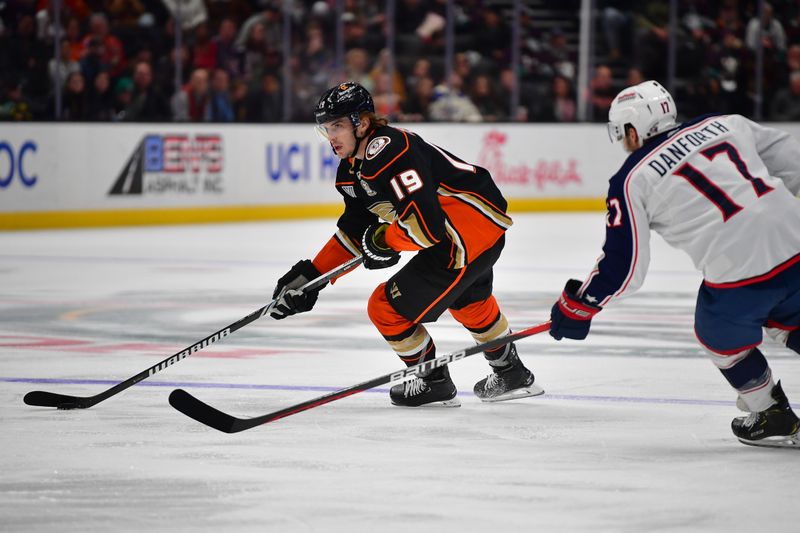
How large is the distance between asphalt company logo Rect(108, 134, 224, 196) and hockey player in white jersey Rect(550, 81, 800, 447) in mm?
8505

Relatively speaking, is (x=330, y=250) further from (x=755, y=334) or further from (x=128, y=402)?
(x=755, y=334)

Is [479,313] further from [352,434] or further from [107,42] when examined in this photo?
[107,42]

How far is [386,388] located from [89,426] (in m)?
1.15

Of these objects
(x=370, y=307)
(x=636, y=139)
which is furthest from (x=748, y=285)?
(x=370, y=307)

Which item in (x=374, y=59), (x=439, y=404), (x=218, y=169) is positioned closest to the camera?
(x=439, y=404)

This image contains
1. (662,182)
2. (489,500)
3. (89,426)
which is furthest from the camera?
(89,426)

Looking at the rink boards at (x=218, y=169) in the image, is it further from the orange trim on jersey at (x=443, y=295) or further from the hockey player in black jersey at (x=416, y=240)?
the orange trim on jersey at (x=443, y=295)

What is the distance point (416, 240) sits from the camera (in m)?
4.14

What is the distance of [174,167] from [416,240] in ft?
26.5

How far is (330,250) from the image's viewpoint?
465 centimetres

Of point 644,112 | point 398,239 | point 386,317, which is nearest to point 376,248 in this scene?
point 398,239

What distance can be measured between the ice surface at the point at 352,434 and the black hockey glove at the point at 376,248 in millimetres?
468

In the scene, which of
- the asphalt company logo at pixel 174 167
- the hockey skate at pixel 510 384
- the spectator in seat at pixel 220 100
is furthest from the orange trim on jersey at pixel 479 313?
the spectator in seat at pixel 220 100

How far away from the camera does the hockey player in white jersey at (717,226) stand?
11.4 ft
